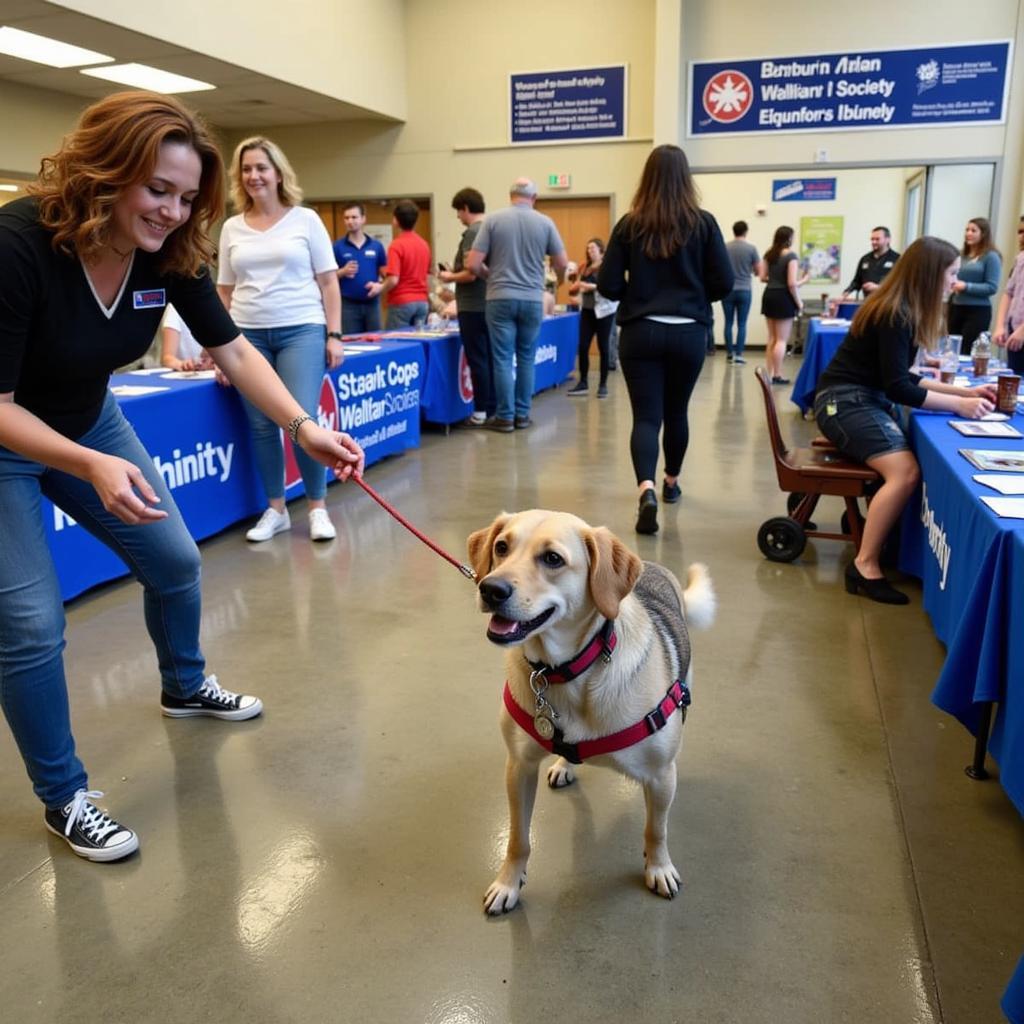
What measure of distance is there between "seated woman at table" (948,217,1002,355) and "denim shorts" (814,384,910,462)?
3.92 metres

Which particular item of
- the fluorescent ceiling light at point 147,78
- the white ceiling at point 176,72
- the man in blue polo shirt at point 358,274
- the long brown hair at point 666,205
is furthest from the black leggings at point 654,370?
the fluorescent ceiling light at point 147,78

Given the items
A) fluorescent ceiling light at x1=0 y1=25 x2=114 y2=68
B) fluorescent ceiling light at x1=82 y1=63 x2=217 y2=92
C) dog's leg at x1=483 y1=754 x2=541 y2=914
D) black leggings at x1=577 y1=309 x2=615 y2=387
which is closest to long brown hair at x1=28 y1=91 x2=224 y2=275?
dog's leg at x1=483 y1=754 x2=541 y2=914

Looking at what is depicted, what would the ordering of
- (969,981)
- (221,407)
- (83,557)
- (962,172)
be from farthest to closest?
(962,172), (221,407), (83,557), (969,981)

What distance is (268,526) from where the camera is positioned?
13.6 feet

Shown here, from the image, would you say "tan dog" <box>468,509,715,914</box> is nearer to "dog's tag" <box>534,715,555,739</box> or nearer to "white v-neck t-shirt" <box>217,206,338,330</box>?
"dog's tag" <box>534,715,555,739</box>

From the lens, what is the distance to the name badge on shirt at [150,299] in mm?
1790

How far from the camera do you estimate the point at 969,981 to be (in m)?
1.52

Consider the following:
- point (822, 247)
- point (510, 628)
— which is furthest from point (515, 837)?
point (822, 247)

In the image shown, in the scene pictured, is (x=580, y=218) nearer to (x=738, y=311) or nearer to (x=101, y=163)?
(x=738, y=311)

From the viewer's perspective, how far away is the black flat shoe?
3.26 meters

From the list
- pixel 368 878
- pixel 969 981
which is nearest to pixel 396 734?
pixel 368 878

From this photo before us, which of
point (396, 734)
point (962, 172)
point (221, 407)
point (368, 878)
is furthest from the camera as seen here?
point (962, 172)

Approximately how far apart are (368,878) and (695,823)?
746 mm

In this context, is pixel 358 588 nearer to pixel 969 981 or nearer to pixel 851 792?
pixel 851 792
